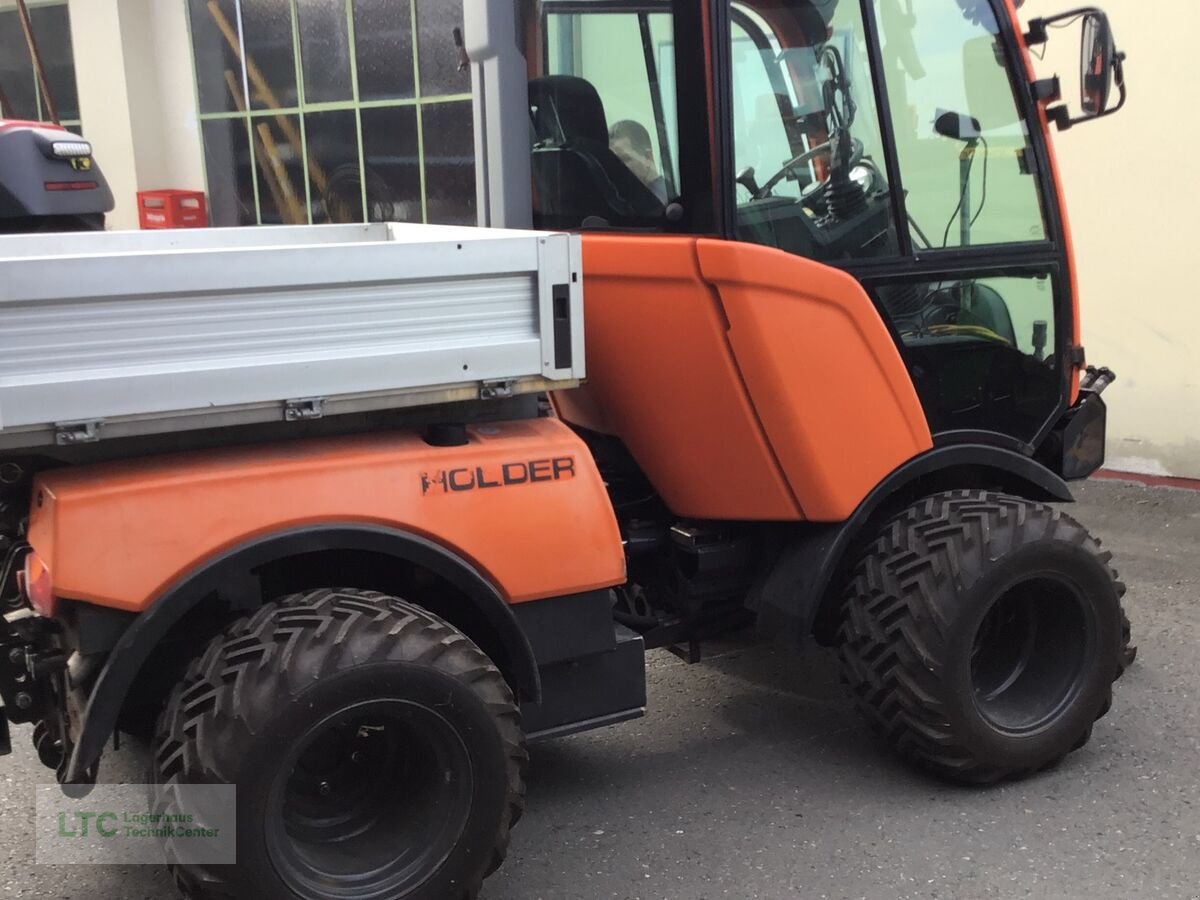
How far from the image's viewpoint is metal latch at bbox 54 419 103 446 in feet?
7.34

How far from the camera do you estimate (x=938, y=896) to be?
2.73 meters

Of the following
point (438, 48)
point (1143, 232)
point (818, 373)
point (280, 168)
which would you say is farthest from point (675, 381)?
point (280, 168)

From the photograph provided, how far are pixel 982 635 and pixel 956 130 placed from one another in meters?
1.39

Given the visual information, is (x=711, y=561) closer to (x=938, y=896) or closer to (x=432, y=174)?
(x=938, y=896)

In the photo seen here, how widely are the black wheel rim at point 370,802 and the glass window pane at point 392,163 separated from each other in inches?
261

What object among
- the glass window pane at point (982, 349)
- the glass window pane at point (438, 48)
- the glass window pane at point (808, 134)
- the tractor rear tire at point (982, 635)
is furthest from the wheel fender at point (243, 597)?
the glass window pane at point (438, 48)

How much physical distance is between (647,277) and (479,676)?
1085mm

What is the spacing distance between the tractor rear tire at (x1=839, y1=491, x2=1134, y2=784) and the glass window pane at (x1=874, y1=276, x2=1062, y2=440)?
259 mm

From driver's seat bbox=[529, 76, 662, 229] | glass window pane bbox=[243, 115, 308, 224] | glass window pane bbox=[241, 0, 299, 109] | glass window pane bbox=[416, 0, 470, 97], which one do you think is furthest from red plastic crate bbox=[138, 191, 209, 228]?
driver's seat bbox=[529, 76, 662, 229]

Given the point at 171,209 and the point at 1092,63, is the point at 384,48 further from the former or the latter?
the point at 1092,63

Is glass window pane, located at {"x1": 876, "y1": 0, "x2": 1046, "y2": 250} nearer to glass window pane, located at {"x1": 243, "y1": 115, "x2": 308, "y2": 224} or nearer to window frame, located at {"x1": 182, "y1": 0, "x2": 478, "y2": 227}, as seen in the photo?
window frame, located at {"x1": 182, "y1": 0, "x2": 478, "y2": 227}

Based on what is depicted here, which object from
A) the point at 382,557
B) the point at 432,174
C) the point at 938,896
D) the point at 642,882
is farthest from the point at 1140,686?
the point at 432,174

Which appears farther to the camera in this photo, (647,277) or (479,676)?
(647,277)

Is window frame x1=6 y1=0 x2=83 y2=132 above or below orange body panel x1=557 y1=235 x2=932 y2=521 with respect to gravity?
above
